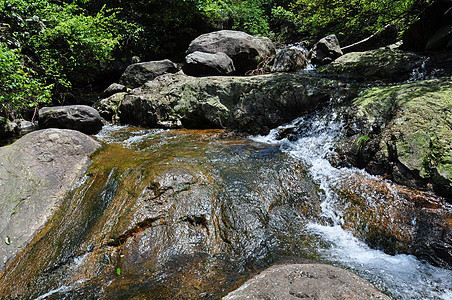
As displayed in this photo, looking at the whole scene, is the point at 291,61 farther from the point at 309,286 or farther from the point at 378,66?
the point at 309,286

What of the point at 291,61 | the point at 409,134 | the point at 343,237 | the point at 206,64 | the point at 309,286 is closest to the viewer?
the point at 309,286

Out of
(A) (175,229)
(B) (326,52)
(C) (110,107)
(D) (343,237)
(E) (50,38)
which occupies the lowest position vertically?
(D) (343,237)

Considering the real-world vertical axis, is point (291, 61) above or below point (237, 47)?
below

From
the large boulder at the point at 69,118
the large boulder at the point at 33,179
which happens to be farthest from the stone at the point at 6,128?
the large boulder at the point at 33,179

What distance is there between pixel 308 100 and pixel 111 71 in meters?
11.5

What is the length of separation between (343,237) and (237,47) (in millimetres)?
9484


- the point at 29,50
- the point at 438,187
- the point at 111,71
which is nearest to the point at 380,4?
the point at 438,187

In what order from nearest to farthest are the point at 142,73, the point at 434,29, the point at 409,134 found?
the point at 409,134 < the point at 434,29 < the point at 142,73

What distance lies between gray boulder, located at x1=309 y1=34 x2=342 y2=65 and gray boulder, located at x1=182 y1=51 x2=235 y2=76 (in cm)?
386

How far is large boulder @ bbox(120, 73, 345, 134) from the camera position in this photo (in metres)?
6.55

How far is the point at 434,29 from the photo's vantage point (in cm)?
723

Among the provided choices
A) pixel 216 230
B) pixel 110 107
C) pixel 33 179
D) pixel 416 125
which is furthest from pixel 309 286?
pixel 110 107

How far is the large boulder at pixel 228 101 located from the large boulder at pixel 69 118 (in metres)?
1.58

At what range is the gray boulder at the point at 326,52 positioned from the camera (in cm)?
928
